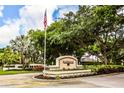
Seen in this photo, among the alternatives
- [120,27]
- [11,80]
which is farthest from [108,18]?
[11,80]

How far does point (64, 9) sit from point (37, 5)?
1262mm

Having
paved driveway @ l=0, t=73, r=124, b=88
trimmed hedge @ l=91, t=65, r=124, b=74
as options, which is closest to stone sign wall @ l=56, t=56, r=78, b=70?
paved driveway @ l=0, t=73, r=124, b=88

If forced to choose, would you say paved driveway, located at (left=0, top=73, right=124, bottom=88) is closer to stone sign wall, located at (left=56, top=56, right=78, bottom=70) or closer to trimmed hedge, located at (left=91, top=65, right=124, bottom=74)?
trimmed hedge, located at (left=91, top=65, right=124, bottom=74)

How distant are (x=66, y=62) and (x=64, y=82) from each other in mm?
1515

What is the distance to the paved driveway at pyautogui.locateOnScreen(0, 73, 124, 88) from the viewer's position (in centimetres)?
1179

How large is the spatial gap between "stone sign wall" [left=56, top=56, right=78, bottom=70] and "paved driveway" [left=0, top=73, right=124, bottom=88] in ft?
2.52

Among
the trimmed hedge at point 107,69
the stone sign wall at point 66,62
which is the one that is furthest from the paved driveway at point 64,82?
the stone sign wall at point 66,62

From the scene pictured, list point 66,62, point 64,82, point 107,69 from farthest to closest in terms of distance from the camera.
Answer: point 107,69 < point 66,62 < point 64,82

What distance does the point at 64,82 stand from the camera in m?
12.5

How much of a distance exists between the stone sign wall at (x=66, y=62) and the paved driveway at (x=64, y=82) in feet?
2.52

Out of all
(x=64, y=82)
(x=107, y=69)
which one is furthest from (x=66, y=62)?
(x=107, y=69)

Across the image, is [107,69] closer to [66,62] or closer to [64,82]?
[66,62]

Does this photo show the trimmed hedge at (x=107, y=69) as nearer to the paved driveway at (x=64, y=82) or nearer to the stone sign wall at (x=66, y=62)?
the paved driveway at (x=64, y=82)

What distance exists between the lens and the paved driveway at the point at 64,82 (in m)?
11.8
